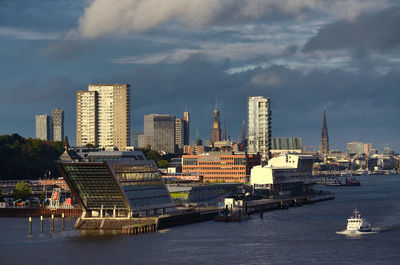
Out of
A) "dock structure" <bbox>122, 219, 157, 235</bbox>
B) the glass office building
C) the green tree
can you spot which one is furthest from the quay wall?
"dock structure" <bbox>122, 219, 157, 235</bbox>

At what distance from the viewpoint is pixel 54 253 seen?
10319 cm

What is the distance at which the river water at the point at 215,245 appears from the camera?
9788cm

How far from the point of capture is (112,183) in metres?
126

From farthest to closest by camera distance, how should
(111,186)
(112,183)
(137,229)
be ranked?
(111,186) → (112,183) → (137,229)

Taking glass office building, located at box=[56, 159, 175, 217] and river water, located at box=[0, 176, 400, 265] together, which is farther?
glass office building, located at box=[56, 159, 175, 217]

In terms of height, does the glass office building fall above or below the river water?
above

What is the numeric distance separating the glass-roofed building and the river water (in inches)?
248

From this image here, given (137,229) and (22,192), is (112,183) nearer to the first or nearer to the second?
(137,229)

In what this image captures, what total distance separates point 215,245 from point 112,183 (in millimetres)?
23510

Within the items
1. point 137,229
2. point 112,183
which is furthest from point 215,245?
point 112,183

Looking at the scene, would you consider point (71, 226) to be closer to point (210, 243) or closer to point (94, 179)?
point (94, 179)

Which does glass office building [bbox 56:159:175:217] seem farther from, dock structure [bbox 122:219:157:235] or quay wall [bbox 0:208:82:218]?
quay wall [bbox 0:208:82:218]

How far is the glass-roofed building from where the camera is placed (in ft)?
413

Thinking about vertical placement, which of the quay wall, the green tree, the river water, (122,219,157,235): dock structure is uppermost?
the green tree
